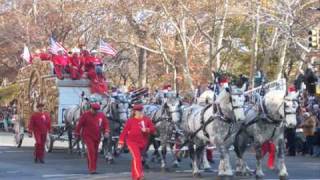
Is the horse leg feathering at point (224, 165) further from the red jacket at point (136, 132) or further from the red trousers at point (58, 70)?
the red trousers at point (58, 70)

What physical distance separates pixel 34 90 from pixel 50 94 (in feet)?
4.05

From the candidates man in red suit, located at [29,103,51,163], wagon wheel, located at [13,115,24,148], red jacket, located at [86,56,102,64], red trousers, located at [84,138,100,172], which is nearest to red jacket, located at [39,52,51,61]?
red jacket, located at [86,56,102,64]

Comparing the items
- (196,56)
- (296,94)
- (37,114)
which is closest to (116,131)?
(37,114)

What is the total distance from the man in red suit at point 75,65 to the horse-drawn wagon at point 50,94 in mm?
289

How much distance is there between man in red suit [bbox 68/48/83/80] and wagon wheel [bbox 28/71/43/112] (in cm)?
186

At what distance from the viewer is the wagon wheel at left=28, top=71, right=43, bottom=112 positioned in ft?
92.7

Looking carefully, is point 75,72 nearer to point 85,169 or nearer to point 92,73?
point 92,73

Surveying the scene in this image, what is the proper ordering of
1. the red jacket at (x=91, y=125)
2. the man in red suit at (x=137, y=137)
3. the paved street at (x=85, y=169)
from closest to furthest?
the man in red suit at (x=137, y=137) < the paved street at (x=85, y=169) < the red jacket at (x=91, y=125)

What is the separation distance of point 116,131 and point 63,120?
501cm

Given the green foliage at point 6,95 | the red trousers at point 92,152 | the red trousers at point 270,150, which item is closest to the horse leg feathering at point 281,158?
the red trousers at point 270,150

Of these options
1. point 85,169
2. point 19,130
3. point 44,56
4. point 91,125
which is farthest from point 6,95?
point 91,125

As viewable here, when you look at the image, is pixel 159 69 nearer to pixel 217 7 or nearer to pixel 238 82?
pixel 217 7

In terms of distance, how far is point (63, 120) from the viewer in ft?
89.0

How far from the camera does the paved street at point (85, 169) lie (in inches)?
708
